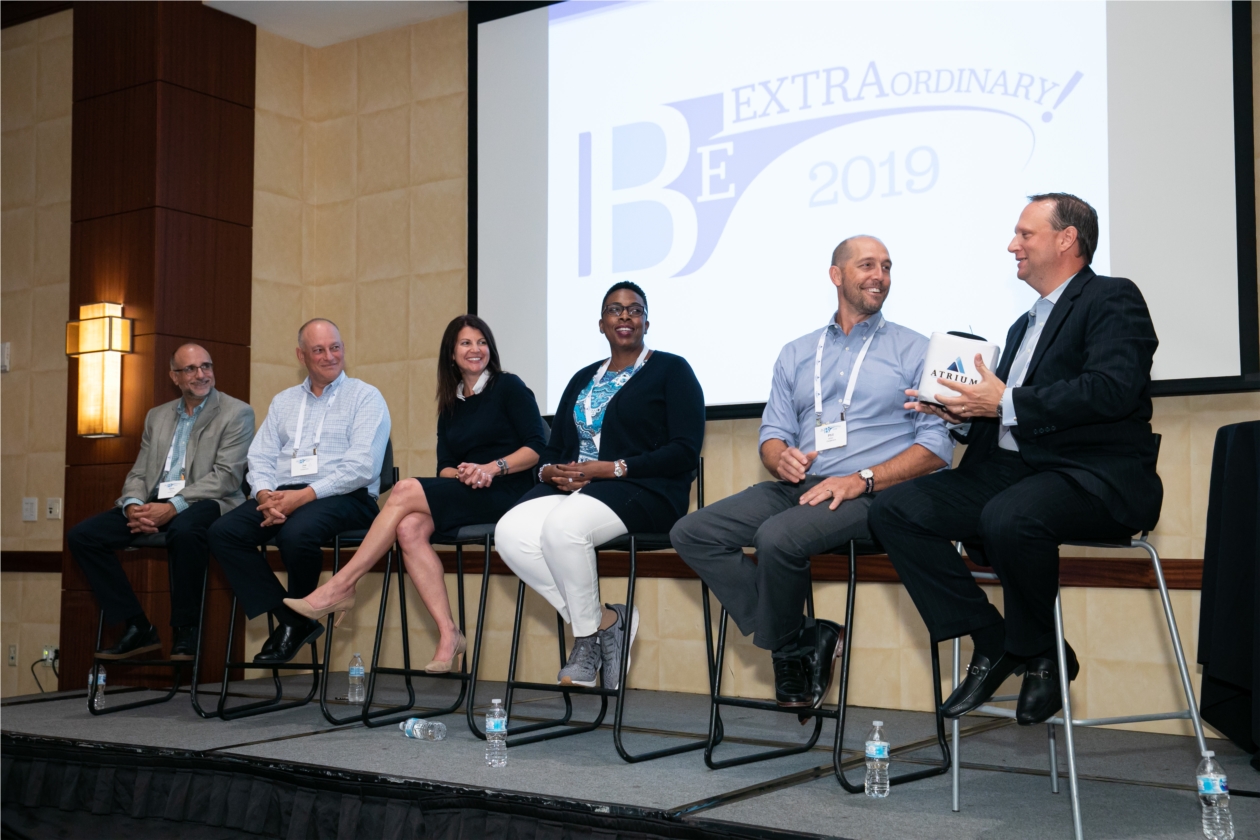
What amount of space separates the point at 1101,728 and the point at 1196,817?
3.92 feet

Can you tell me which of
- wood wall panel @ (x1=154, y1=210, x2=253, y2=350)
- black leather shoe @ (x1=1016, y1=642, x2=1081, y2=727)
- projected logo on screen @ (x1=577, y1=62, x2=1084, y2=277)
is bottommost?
black leather shoe @ (x1=1016, y1=642, x2=1081, y2=727)

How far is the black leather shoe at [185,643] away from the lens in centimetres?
388

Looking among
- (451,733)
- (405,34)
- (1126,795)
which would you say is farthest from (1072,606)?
(405,34)

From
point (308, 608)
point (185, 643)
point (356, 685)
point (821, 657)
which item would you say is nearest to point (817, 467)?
point (821, 657)

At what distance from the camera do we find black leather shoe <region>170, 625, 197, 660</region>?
3885 millimetres

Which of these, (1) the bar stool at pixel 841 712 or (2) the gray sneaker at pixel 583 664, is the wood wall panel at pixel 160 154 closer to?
(2) the gray sneaker at pixel 583 664

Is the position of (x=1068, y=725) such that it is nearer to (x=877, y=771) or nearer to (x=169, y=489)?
(x=877, y=771)

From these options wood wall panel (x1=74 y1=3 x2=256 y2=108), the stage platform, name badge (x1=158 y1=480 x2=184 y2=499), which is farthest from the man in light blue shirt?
wood wall panel (x1=74 y1=3 x2=256 y2=108)

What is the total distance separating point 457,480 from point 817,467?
3.91ft

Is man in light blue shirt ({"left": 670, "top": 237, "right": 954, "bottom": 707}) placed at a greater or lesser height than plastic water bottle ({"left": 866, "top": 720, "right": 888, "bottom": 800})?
greater

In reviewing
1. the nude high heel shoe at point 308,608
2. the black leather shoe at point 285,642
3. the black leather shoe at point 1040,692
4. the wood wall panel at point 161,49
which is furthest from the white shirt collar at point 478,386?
the wood wall panel at point 161,49

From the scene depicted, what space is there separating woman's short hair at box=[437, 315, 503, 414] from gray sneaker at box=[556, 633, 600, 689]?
1.05m

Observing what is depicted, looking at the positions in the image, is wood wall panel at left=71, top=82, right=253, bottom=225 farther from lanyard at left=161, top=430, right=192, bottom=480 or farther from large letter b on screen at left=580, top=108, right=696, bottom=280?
large letter b on screen at left=580, top=108, right=696, bottom=280

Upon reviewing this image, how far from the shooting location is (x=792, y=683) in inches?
108
